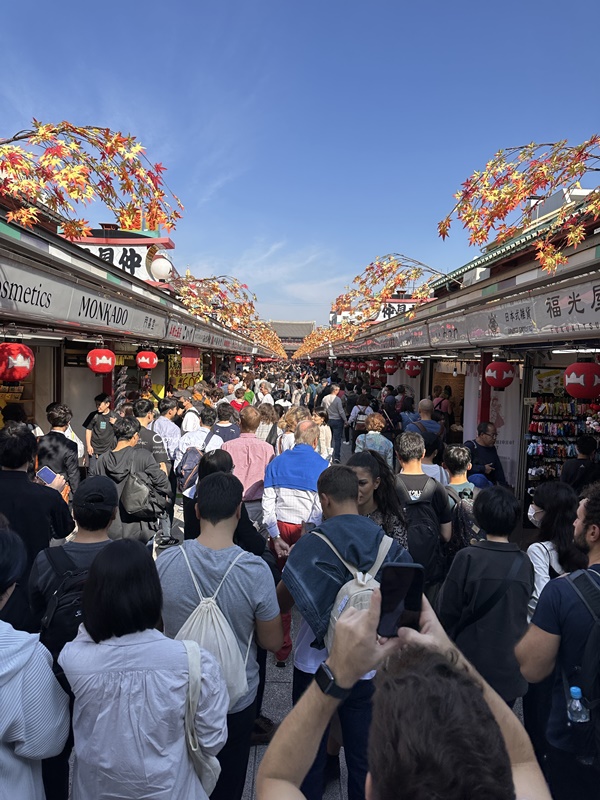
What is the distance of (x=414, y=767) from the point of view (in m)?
0.80

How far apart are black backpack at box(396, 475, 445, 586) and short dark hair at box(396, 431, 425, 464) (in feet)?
0.76

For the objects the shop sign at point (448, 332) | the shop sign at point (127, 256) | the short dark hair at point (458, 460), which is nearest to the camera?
the short dark hair at point (458, 460)

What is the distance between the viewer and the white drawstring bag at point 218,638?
211 centimetres

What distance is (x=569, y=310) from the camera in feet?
15.1

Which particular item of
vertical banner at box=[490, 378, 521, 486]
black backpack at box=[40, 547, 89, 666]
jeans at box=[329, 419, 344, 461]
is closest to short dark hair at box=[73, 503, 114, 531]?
black backpack at box=[40, 547, 89, 666]

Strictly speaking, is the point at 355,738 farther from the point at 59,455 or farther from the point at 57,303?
the point at 57,303

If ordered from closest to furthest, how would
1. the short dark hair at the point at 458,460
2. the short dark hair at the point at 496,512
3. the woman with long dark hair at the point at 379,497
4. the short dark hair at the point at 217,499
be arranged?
the short dark hair at the point at 217,499 → the short dark hair at the point at 496,512 → the woman with long dark hair at the point at 379,497 → the short dark hair at the point at 458,460

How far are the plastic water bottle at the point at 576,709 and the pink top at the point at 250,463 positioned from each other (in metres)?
Result: 3.17

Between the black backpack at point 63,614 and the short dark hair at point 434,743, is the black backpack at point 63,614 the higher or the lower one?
the lower one

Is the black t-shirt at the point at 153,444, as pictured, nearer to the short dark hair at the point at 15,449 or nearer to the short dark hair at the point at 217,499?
the short dark hair at the point at 15,449

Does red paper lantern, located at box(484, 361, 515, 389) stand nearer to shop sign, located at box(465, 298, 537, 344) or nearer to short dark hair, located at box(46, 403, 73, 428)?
shop sign, located at box(465, 298, 537, 344)

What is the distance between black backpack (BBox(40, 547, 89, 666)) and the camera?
214cm

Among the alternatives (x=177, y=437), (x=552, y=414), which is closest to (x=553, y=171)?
(x=552, y=414)

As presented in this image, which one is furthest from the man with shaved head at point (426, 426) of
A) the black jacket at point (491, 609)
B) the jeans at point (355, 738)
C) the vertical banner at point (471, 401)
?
the vertical banner at point (471, 401)
